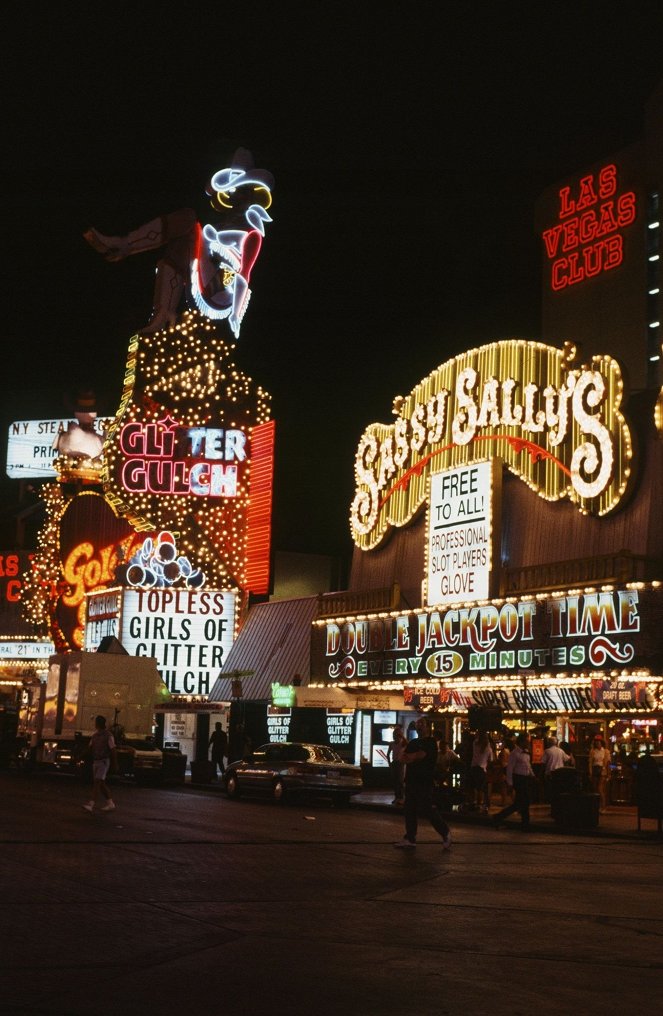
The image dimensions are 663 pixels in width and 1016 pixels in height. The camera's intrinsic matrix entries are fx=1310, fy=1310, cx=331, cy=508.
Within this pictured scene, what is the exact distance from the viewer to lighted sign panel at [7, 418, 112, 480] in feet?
311

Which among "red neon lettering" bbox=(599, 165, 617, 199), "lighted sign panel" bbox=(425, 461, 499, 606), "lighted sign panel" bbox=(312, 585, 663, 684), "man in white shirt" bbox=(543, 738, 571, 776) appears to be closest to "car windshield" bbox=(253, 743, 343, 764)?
"lighted sign panel" bbox=(312, 585, 663, 684)

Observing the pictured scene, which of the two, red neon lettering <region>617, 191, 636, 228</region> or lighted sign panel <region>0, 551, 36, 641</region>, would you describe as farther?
lighted sign panel <region>0, 551, 36, 641</region>

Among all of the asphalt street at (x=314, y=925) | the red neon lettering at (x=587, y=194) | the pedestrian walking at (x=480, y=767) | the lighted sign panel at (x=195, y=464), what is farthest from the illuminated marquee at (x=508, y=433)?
the red neon lettering at (x=587, y=194)

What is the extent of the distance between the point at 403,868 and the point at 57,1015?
27.6 feet

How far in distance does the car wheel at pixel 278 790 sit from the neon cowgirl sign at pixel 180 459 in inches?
757

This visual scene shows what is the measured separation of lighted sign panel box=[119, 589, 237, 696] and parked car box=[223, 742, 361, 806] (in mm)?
15552

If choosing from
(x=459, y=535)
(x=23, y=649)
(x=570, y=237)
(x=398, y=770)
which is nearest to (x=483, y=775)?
(x=398, y=770)

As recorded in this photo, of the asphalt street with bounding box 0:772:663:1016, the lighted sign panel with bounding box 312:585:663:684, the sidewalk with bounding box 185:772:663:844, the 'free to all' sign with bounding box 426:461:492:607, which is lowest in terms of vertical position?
the sidewalk with bounding box 185:772:663:844

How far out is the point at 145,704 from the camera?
3650cm

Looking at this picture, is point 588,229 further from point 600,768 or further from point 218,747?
point 600,768

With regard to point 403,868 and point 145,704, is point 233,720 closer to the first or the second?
point 145,704

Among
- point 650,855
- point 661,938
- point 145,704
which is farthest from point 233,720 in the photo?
point 661,938

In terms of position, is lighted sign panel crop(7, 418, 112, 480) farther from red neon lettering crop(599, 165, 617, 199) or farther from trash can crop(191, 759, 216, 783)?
trash can crop(191, 759, 216, 783)

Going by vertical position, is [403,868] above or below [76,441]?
below
